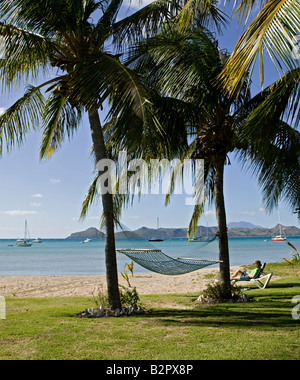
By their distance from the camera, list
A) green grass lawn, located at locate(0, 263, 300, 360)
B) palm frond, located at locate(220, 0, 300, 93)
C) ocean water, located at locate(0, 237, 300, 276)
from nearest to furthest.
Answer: palm frond, located at locate(220, 0, 300, 93) → green grass lawn, located at locate(0, 263, 300, 360) → ocean water, located at locate(0, 237, 300, 276)

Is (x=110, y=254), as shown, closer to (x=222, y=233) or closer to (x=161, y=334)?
(x=161, y=334)

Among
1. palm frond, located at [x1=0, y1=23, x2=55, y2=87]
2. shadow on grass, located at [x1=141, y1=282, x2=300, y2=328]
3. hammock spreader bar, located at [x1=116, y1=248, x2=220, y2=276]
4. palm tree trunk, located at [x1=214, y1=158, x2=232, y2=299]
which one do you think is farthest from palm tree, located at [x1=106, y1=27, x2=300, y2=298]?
palm frond, located at [x1=0, y1=23, x2=55, y2=87]

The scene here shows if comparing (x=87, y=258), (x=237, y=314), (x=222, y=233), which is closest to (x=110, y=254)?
(x=237, y=314)

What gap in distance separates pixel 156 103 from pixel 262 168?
2042 millimetres

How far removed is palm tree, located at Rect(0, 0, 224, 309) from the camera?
398 cm

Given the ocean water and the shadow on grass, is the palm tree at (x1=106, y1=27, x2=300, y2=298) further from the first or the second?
the ocean water

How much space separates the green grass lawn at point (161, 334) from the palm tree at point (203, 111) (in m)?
1.38

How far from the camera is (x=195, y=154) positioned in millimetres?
6387

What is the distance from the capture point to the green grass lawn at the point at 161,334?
3.10 metres

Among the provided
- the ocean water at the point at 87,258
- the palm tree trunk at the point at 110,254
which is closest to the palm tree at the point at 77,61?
the palm tree trunk at the point at 110,254

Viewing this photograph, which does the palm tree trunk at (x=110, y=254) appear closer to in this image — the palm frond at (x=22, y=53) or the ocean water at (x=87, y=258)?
the ocean water at (x=87, y=258)

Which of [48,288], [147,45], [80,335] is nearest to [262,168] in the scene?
[147,45]

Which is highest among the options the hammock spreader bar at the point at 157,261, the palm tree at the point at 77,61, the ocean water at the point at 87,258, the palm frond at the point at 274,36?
the palm tree at the point at 77,61

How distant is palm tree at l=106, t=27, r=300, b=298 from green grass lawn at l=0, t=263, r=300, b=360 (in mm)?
1376
